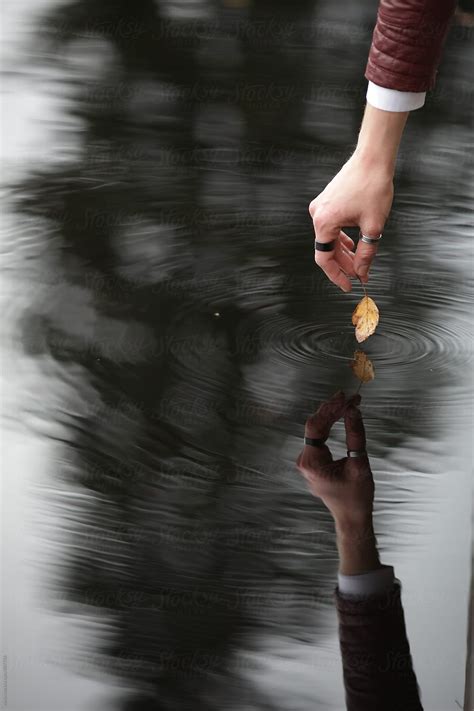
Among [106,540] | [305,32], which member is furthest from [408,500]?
[305,32]

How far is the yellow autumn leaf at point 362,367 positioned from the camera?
1.87 metres

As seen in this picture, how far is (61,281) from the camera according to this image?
2.26 m

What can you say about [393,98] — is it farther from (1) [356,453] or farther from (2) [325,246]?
(1) [356,453]

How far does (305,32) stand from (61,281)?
176 centimetres

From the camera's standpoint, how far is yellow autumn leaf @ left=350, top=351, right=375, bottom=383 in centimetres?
187

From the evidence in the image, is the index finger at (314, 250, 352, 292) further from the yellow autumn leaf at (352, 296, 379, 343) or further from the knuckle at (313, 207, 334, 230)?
the yellow autumn leaf at (352, 296, 379, 343)

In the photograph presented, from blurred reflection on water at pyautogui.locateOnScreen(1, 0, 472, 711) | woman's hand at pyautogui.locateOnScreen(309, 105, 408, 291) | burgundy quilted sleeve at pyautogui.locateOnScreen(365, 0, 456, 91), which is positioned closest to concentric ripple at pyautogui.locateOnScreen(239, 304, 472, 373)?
blurred reflection on water at pyautogui.locateOnScreen(1, 0, 472, 711)

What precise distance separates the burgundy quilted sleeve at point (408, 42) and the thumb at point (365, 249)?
215 mm

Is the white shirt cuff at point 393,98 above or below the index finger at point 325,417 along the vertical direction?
above

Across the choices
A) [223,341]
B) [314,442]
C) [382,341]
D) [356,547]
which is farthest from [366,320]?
[356,547]

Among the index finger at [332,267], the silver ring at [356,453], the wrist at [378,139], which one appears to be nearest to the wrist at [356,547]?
the silver ring at [356,453]

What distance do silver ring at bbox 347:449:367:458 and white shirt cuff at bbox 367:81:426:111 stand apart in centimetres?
52

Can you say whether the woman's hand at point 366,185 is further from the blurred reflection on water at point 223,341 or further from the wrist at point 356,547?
the wrist at point 356,547

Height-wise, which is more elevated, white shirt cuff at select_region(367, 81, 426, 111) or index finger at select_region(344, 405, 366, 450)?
white shirt cuff at select_region(367, 81, 426, 111)
